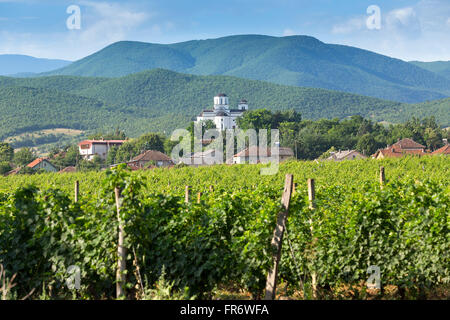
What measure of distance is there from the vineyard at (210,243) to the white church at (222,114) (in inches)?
5000

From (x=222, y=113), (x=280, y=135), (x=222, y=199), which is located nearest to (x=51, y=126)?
(x=222, y=113)

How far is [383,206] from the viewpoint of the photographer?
7.00 metres

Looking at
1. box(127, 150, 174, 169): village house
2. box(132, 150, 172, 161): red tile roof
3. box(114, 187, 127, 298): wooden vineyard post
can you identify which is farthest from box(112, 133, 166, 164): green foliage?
box(114, 187, 127, 298): wooden vineyard post

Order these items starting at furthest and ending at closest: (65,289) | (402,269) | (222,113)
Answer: (222,113), (402,269), (65,289)

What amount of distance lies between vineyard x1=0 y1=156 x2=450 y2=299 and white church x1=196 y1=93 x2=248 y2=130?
127m

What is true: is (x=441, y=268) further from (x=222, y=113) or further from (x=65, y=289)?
(x=222, y=113)

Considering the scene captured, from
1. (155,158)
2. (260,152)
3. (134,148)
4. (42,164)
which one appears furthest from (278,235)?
(134,148)

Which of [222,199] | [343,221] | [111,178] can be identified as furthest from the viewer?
[222,199]

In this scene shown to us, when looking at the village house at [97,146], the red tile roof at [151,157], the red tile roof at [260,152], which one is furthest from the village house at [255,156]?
the village house at [97,146]

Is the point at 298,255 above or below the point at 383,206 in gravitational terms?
below

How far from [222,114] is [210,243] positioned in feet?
446

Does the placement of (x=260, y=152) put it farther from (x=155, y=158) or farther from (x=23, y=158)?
(x=23, y=158)

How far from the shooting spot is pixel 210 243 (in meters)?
6.61
